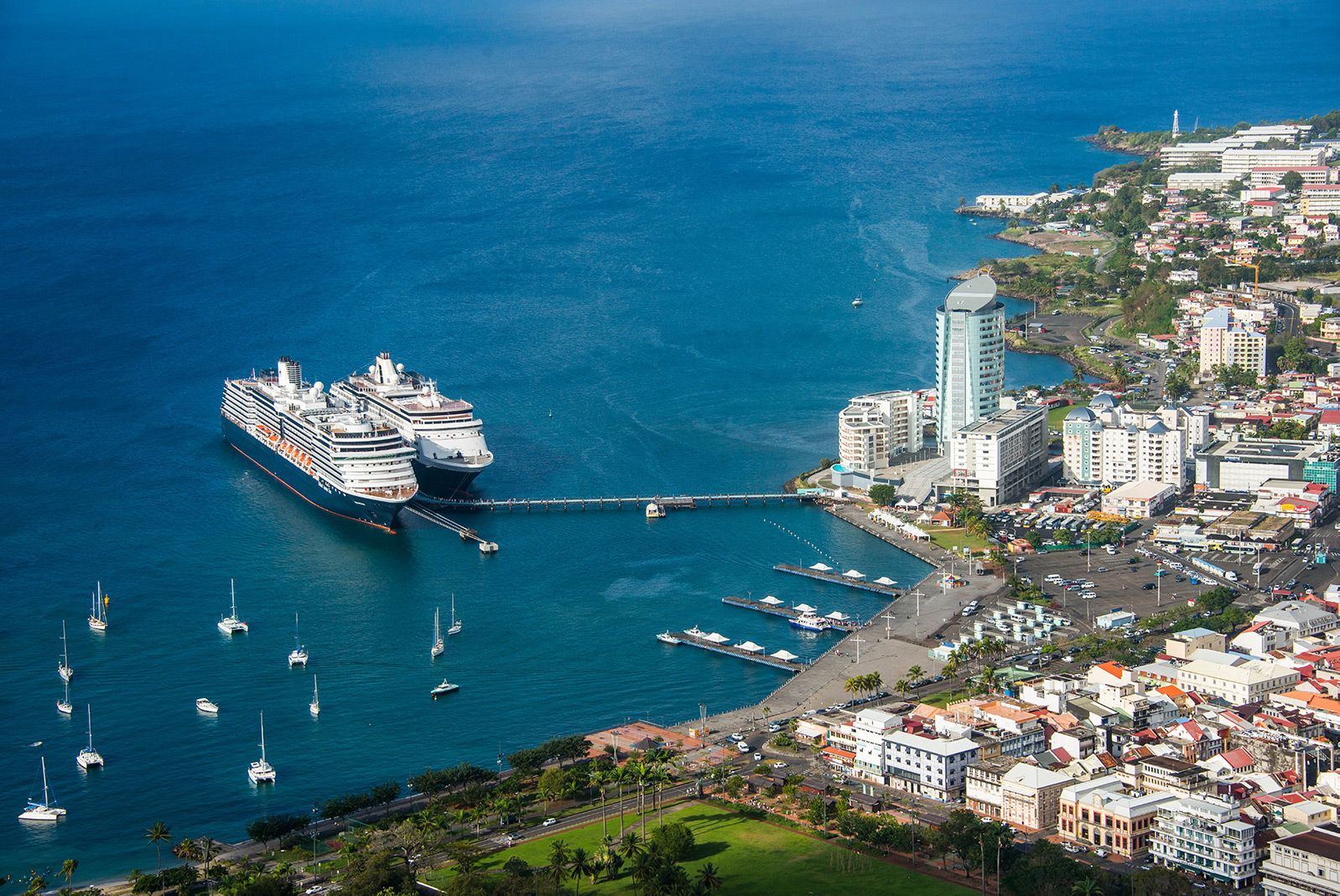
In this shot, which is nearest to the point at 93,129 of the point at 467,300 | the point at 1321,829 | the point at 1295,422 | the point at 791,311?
the point at 467,300

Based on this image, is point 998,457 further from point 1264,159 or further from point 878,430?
point 1264,159

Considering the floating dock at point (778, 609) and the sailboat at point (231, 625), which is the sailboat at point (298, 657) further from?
the floating dock at point (778, 609)

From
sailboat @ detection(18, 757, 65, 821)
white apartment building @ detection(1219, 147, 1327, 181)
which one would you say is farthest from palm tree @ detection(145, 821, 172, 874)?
white apartment building @ detection(1219, 147, 1327, 181)

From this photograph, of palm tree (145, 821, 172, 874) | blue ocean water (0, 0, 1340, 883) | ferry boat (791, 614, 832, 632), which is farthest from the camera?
ferry boat (791, 614, 832, 632)

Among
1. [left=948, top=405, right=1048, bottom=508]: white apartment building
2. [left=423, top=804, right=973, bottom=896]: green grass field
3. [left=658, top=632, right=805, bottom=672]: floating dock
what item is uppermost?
[left=948, top=405, right=1048, bottom=508]: white apartment building

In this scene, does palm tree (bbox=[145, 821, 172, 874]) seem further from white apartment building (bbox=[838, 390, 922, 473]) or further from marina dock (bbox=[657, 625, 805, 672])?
white apartment building (bbox=[838, 390, 922, 473])

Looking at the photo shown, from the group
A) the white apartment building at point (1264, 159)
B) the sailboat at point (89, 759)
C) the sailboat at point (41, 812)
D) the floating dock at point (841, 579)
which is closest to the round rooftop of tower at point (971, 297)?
the floating dock at point (841, 579)

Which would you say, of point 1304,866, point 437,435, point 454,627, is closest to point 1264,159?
point 437,435
